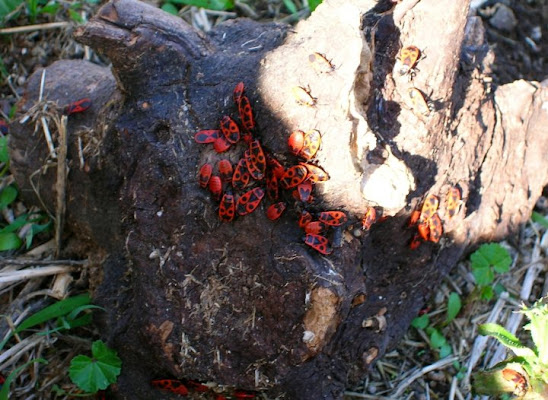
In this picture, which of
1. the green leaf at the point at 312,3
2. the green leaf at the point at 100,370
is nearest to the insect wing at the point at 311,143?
the green leaf at the point at 100,370

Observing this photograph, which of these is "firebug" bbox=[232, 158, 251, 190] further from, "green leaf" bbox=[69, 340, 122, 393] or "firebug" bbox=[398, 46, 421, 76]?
"green leaf" bbox=[69, 340, 122, 393]

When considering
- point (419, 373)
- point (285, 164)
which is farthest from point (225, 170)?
point (419, 373)

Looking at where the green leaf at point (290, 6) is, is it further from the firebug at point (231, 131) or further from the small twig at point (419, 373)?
the small twig at point (419, 373)

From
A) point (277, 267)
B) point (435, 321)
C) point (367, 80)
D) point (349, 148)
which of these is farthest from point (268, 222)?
point (435, 321)

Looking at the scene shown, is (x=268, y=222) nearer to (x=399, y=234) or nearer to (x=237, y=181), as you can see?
(x=237, y=181)

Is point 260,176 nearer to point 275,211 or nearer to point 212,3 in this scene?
point 275,211

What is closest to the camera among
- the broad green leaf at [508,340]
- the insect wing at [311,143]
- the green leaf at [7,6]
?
the insect wing at [311,143]

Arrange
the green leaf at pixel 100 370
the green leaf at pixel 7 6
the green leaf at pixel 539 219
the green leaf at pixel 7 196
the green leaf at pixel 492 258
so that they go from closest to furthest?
the green leaf at pixel 100 370
the green leaf at pixel 492 258
the green leaf at pixel 7 196
the green leaf at pixel 539 219
the green leaf at pixel 7 6

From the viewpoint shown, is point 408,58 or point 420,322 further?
point 420,322
